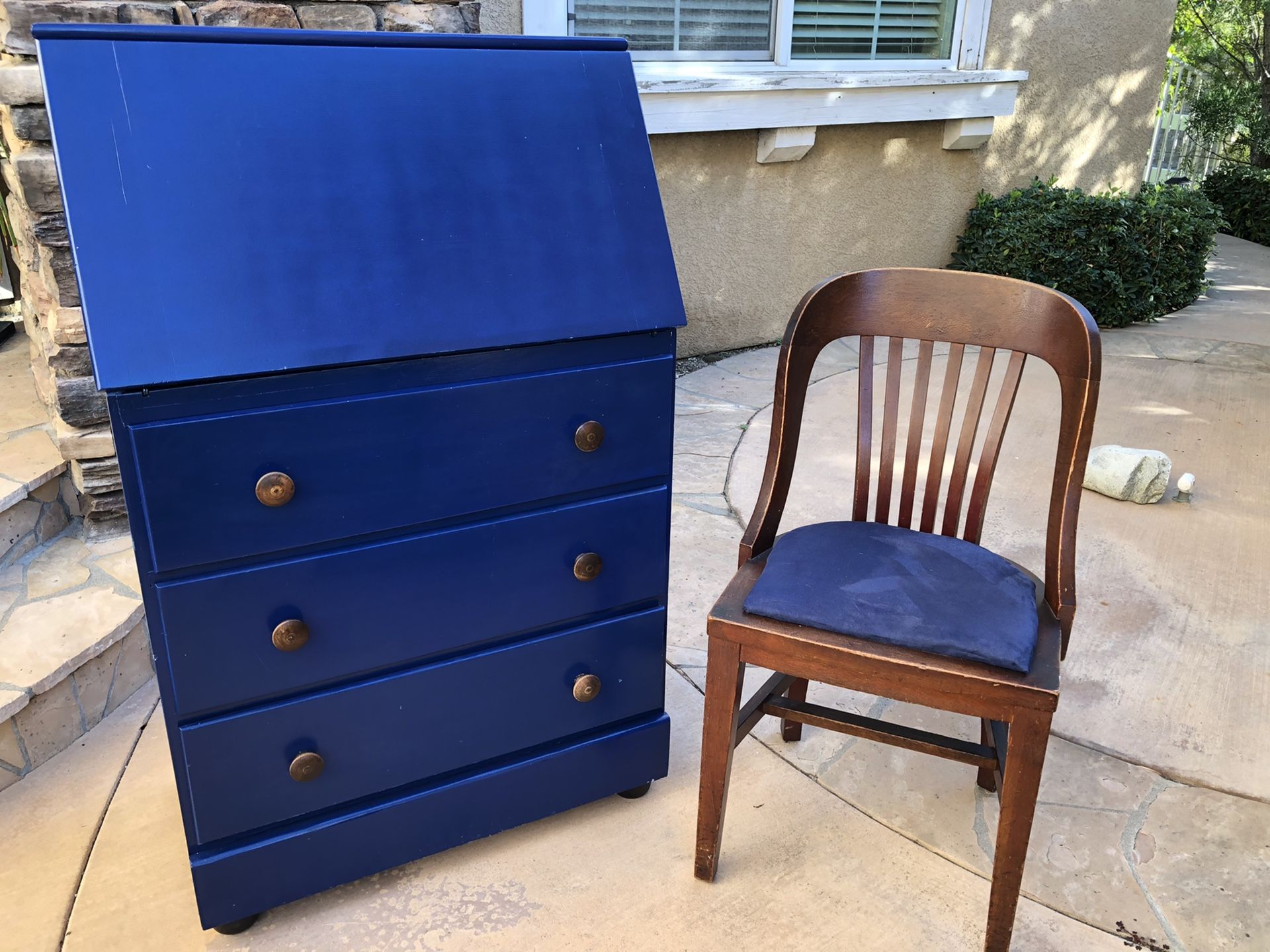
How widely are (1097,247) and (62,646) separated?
16.5 feet

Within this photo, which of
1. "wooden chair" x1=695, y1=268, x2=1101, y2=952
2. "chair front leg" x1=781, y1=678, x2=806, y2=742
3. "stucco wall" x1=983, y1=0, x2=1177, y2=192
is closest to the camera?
"wooden chair" x1=695, y1=268, x2=1101, y2=952

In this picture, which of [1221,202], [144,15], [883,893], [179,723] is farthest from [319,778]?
[1221,202]

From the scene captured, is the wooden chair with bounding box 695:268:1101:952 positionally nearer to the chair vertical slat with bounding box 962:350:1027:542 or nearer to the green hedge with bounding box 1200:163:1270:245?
the chair vertical slat with bounding box 962:350:1027:542

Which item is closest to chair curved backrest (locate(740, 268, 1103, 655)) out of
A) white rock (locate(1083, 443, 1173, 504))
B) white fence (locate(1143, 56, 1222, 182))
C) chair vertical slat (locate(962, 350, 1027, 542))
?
chair vertical slat (locate(962, 350, 1027, 542))

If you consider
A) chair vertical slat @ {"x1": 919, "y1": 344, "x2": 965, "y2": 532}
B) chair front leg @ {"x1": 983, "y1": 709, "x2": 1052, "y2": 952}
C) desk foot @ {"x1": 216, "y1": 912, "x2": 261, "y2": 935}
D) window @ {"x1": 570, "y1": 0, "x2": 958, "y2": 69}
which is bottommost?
desk foot @ {"x1": 216, "y1": 912, "x2": 261, "y2": 935}

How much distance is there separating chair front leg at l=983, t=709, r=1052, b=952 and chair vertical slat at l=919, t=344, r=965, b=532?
499 millimetres

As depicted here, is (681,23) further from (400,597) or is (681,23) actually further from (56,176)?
(400,597)

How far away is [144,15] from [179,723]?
5.82 ft

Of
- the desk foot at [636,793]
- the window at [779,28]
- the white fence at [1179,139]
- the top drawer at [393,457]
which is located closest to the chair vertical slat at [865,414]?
the top drawer at [393,457]

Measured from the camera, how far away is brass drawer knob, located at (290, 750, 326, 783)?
1.59 m

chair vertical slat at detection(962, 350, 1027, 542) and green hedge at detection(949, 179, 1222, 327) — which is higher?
chair vertical slat at detection(962, 350, 1027, 542)

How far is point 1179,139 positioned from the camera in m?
9.66

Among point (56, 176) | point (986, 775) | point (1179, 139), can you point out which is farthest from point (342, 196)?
point (1179, 139)

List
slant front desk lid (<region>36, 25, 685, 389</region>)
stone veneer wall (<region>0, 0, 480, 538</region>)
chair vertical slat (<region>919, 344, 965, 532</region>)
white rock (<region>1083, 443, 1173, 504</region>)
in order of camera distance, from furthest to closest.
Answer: white rock (<region>1083, 443, 1173, 504</region>) → stone veneer wall (<region>0, 0, 480, 538</region>) → chair vertical slat (<region>919, 344, 965, 532</region>) → slant front desk lid (<region>36, 25, 685, 389</region>)
